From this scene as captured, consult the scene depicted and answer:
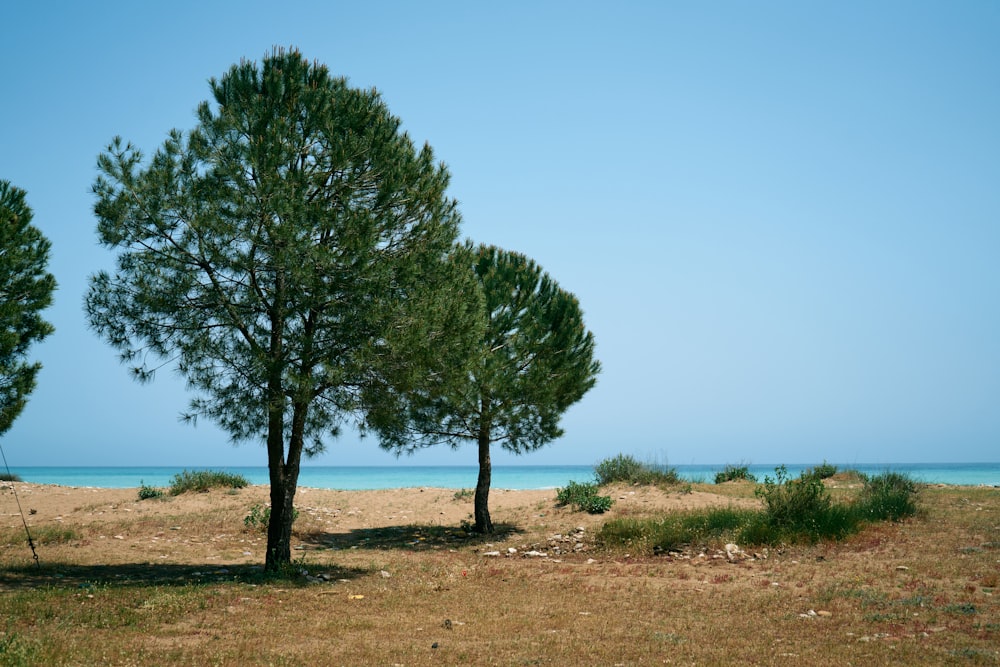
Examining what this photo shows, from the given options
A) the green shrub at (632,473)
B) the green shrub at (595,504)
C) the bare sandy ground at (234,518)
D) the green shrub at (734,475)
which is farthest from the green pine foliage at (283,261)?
the green shrub at (734,475)

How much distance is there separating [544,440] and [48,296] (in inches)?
558

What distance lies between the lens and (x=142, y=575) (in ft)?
48.0

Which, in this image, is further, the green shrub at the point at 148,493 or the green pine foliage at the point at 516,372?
the green shrub at the point at 148,493

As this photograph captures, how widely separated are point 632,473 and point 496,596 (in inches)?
597

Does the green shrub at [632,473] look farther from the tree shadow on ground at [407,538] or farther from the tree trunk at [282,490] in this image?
the tree trunk at [282,490]

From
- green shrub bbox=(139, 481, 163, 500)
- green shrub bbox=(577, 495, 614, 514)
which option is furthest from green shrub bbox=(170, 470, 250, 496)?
green shrub bbox=(577, 495, 614, 514)

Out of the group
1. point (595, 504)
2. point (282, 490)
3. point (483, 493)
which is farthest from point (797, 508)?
point (282, 490)

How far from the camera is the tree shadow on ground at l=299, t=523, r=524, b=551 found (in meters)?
20.4

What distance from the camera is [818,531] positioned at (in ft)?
53.7

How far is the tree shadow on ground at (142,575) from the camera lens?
529 inches

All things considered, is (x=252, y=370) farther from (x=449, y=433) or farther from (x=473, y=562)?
(x=449, y=433)

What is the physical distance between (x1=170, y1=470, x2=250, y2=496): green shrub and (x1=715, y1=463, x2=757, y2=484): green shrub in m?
19.3

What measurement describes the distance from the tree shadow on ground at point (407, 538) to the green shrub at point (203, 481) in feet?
22.0

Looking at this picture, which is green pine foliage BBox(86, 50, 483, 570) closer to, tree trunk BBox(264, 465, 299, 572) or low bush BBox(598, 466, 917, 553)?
tree trunk BBox(264, 465, 299, 572)
